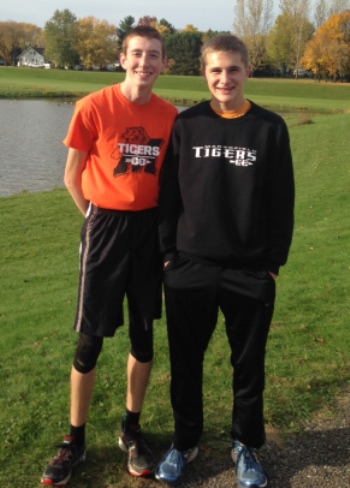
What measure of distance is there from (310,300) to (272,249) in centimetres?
304

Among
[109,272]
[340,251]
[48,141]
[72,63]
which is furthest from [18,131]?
[72,63]

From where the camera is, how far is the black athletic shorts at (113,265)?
310 centimetres

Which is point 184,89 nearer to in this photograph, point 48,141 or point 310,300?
point 48,141

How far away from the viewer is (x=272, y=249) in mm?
3021

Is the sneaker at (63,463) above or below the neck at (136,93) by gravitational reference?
below

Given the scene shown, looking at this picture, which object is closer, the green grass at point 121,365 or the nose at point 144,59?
the nose at point 144,59

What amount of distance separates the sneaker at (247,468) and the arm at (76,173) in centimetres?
165

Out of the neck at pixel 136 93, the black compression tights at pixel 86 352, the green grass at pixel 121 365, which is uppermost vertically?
the neck at pixel 136 93

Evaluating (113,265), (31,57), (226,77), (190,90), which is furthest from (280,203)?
(31,57)

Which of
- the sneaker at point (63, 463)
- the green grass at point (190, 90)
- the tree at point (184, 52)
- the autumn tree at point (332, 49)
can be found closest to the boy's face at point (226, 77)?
the sneaker at point (63, 463)

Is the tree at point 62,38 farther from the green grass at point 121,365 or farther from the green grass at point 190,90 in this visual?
the green grass at point 121,365

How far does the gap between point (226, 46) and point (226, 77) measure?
17cm

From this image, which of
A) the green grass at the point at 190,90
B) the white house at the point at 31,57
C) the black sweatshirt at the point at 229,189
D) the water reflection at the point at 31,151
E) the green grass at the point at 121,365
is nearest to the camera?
the black sweatshirt at the point at 229,189

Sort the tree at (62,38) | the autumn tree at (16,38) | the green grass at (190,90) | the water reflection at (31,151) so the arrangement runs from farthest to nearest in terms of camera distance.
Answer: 1. the autumn tree at (16,38)
2. the tree at (62,38)
3. the green grass at (190,90)
4. the water reflection at (31,151)
